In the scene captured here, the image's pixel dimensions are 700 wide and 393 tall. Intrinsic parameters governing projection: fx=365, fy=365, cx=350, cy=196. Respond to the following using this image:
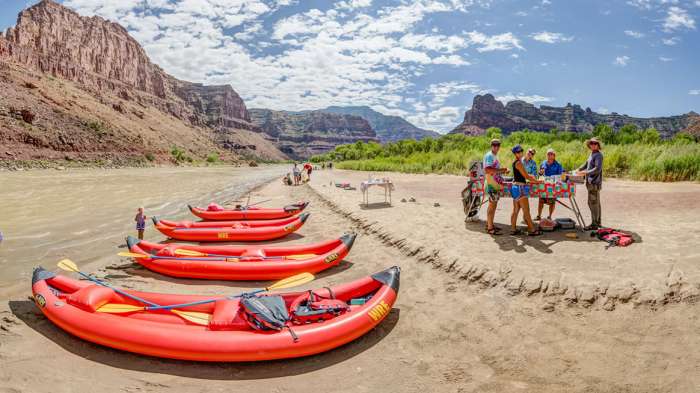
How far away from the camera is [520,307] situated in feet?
15.8

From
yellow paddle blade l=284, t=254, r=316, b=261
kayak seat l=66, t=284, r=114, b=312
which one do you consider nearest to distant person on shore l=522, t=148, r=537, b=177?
yellow paddle blade l=284, t=254, r=316, b=261

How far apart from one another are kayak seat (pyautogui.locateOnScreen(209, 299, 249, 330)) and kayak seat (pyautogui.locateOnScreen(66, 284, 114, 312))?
149 centimetres

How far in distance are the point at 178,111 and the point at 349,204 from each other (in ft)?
584

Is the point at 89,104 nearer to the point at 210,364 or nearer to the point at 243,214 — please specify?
the point at 243,214

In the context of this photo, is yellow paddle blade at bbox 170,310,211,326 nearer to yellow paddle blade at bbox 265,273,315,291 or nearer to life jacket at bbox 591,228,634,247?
yellow paddle blade at bbox 265,273,315,291

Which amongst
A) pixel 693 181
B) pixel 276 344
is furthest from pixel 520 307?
pixel 693 181

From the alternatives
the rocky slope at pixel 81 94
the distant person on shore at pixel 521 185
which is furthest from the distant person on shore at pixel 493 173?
the rocky slope at pixel 81 94

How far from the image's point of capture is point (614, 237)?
6488 mm

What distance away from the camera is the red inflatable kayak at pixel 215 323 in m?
3.80

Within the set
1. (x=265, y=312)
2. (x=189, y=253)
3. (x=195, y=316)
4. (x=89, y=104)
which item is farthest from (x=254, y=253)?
(x=89, y=104)

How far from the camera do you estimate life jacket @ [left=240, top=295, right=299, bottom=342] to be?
4020 mm

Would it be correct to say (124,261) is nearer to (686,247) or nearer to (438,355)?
(438,355)

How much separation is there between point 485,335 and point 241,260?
4.40 meters

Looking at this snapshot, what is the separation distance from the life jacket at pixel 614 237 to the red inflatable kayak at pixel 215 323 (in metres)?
4.16
